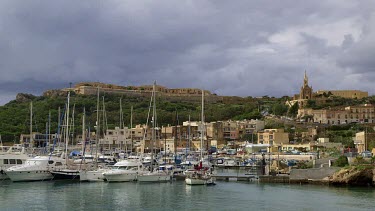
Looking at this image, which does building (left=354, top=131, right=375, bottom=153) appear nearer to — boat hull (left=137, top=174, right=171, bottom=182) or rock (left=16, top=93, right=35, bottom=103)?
boat hull (left=137, top=174, right=171, bottom=182)

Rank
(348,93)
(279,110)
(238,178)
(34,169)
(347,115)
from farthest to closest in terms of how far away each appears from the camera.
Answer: (348,93)
(279,110)
(347,115)
(238,178)
(34,169)

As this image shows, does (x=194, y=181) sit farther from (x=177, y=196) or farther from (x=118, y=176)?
(x=118, y=176)

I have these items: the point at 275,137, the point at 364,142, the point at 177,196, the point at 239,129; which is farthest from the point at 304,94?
the point at 177,196

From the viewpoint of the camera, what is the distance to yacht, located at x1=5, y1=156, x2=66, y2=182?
48.2 meters

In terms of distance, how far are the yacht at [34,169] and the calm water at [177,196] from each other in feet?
3.05

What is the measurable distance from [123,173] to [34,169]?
322 inches

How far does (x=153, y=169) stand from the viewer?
52.4 meters

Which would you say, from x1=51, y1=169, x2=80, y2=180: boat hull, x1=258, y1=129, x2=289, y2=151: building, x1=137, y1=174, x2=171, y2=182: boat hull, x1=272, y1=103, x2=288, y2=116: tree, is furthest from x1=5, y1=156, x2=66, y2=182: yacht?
x1=272, y1=103, x2=288, y2=116: tree

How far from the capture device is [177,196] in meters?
39.8

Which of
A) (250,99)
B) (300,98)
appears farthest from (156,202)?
(250,99)

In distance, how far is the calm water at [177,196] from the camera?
34.8m

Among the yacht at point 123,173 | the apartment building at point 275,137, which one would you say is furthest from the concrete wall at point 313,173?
the apartment building at point 275,137

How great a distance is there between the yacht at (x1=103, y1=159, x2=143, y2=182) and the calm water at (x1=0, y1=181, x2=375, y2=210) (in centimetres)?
131

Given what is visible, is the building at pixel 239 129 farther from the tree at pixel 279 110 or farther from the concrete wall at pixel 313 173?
the concrete wall at pixel 313 173
